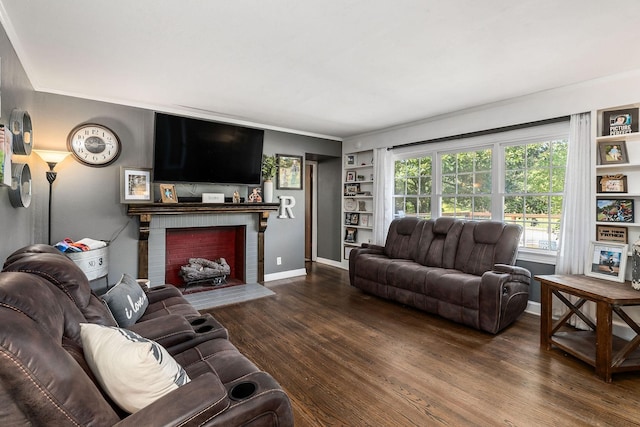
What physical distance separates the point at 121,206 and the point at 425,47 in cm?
367

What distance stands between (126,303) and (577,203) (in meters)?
4.06

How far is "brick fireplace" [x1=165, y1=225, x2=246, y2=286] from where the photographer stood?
4348mm

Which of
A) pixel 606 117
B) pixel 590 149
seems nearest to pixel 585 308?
pixel 590 149

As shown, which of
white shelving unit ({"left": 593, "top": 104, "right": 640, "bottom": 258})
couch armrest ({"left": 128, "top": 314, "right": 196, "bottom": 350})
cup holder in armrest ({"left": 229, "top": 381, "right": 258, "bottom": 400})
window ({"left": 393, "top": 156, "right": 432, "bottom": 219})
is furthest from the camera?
window ({"left": 393, "top": 156, "right": 432, "bottom": 219})

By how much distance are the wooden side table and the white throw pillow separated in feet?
9.18

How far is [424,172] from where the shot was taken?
484cm

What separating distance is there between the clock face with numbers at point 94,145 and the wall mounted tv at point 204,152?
48 cm

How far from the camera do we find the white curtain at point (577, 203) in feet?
10.2

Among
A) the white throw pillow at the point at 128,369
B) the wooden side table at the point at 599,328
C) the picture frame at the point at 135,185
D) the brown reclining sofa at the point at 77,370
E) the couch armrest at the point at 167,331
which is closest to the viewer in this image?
the brown reclining sofa at the point at 77,370

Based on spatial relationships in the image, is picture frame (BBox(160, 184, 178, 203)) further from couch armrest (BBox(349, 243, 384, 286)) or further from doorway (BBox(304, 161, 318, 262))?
doorway (BBox(304, 161, 318, 262))

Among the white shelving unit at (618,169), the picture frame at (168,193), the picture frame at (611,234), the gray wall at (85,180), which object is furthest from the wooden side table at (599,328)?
the gray wall at (85,180)

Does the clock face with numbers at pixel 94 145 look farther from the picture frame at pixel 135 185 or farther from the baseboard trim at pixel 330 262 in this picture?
the baseboard trim at pixel 330 262

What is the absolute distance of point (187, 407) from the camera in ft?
3.29

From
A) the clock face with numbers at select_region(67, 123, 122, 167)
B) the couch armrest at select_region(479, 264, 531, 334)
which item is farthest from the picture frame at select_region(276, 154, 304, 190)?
the couch armrest at select_region(479, 264, 531, 334)
